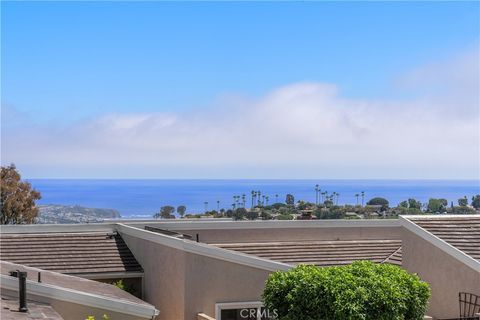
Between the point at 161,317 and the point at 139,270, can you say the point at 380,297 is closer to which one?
the point at 161,317

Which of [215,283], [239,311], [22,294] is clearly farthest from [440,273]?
[22,294]

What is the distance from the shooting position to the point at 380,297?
12344 mm

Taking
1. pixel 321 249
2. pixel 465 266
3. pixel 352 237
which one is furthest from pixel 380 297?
pixel 352 237

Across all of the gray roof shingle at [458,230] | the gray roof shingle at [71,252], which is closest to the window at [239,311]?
the gray roof shingle at [71,252]

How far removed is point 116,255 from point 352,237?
30.0 ft

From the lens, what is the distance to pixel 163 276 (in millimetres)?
18016

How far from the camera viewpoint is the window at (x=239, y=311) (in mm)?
16734

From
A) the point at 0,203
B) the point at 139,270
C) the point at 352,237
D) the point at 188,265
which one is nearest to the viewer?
the point at 188,265

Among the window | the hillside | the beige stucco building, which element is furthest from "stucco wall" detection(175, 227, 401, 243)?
the hillside

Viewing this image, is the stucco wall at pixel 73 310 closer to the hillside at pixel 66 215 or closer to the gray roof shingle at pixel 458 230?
the gray roof shingle at pixel 458 230

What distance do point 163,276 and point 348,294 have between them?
7152 millimetres

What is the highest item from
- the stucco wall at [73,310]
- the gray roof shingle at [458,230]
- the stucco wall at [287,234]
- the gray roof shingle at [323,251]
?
the gray roof shingle at [458,230]

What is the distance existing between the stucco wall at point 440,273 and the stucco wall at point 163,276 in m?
6.29

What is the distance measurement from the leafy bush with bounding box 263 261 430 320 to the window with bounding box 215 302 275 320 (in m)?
3.41
